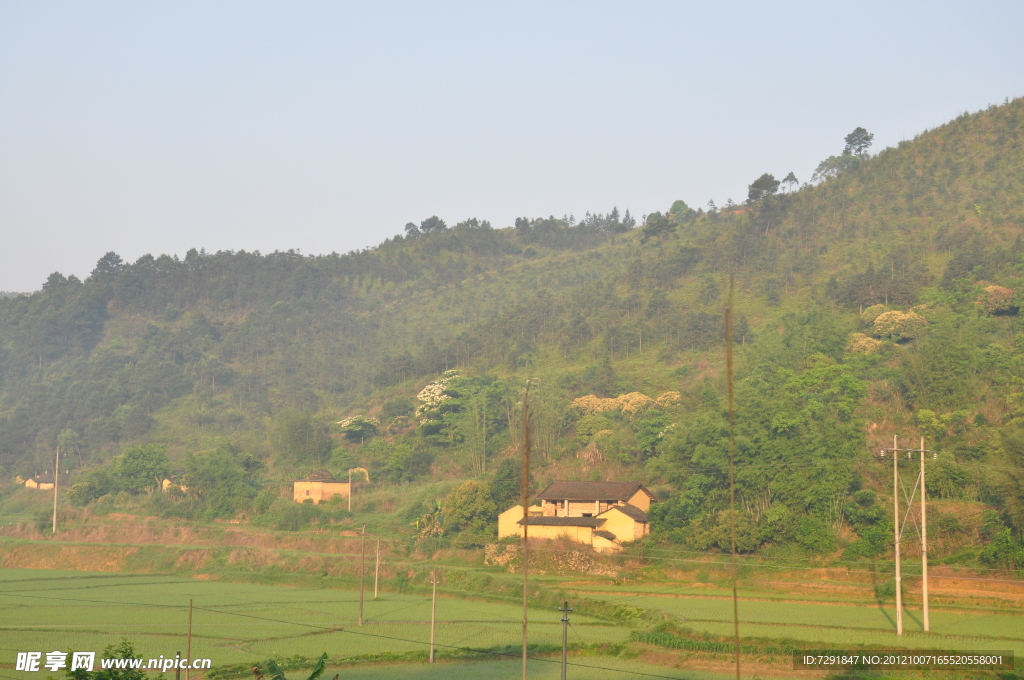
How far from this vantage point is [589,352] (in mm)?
75438

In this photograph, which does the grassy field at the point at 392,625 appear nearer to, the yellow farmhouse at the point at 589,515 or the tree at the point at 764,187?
the yellow farmhouse at the point at 589,515

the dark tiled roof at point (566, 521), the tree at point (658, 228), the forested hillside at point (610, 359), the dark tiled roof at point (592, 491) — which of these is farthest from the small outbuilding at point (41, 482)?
the tree at point (658, 228)

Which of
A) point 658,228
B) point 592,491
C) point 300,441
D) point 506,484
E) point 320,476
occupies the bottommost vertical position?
point 320,476

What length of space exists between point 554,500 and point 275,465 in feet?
102

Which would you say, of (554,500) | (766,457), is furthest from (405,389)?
(766,457)

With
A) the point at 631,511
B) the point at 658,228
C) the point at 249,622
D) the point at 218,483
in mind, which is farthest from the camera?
the point at 658,228

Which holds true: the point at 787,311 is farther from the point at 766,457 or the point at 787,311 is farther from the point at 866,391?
the point at 766,457

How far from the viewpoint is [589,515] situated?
44969 mm

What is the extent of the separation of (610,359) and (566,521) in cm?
2941

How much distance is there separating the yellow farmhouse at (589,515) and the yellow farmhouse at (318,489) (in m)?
15.7

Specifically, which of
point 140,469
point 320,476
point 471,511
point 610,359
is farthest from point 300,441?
point 471,511

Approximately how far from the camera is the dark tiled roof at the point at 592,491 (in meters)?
44.9

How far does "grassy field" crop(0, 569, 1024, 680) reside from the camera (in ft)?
84.6

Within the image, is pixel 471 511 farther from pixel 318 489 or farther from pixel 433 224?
pixel 433 224
